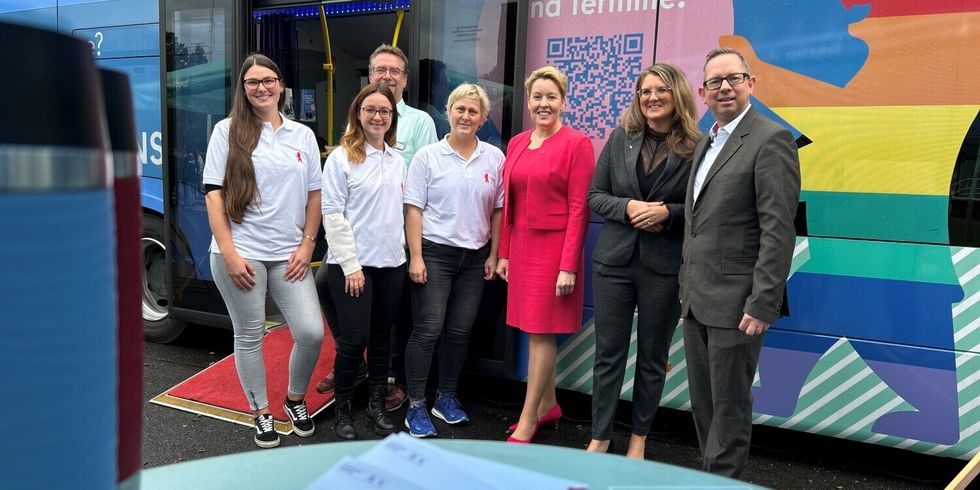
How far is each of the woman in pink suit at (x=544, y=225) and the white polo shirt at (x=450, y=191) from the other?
0.13 m

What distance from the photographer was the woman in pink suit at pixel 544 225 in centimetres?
304

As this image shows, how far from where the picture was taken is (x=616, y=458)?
93cm

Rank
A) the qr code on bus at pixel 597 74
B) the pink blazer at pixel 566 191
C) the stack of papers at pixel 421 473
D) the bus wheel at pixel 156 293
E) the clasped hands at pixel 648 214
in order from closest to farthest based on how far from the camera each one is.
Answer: the stack of papers at pixel 421 473, the clasped hands at pixel 648 214, the pink blazer at pixel 566 191, the qr code on bus at pixel 597 74, the bus wheel at pixel 156 293

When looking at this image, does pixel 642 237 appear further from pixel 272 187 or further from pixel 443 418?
pixel 272 187

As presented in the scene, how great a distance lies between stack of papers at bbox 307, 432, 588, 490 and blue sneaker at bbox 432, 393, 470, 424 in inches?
112

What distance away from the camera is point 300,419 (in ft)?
11.1

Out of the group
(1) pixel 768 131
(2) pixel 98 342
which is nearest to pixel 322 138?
(1) pixel 768 131

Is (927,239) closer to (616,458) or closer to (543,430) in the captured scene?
(543,430)

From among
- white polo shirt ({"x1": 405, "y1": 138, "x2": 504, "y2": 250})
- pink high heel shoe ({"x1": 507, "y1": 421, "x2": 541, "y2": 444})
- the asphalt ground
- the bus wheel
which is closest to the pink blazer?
white polo shirt ({"x1": 405, "y1": 138, "x2": 504, "y2": 250})

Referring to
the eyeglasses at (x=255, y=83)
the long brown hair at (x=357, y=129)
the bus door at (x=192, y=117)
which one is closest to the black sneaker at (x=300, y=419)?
the bus door at (x=192, y=117)

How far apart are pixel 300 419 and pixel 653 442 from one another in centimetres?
178

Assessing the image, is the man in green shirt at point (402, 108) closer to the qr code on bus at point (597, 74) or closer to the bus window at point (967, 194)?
the qr code on bus at point (597, 74)

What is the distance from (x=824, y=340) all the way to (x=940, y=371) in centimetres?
43

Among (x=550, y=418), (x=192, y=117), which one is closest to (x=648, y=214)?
(x=550, y=418)
